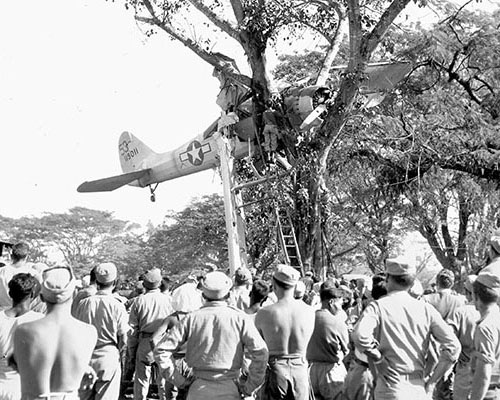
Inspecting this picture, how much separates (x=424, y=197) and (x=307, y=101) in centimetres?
854

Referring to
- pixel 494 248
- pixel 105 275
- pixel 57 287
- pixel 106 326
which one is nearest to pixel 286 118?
pixel 494 248

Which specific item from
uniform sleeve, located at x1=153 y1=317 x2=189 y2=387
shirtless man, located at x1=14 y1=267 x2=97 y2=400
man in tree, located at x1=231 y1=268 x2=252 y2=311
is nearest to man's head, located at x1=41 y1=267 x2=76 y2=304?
shirtless man, located at x1=14 y1=267 x2=97 y2=400

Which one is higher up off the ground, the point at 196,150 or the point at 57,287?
the point at 196,150

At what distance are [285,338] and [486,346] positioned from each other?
1.72 metres

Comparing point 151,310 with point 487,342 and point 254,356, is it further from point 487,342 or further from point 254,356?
point 487,342

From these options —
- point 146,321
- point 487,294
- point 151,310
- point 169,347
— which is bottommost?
point 146,321

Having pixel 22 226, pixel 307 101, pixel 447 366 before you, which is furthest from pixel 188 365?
pixel 22 226

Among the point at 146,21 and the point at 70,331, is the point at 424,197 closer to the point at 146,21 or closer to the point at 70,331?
the point at 146,21

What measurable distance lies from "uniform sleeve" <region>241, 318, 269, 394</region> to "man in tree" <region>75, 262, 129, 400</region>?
2100 mm

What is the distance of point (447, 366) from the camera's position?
4703mm

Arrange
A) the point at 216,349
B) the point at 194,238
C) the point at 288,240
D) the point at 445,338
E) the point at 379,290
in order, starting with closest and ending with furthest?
1. the point at 445,338
2. the point at 216,349
3. the point at 379,290
4. the point at 288,240
5. the point at 194,238

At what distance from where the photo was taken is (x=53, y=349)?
13.0 ft

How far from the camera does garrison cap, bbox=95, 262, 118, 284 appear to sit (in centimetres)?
661

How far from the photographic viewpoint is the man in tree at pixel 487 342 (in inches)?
185
